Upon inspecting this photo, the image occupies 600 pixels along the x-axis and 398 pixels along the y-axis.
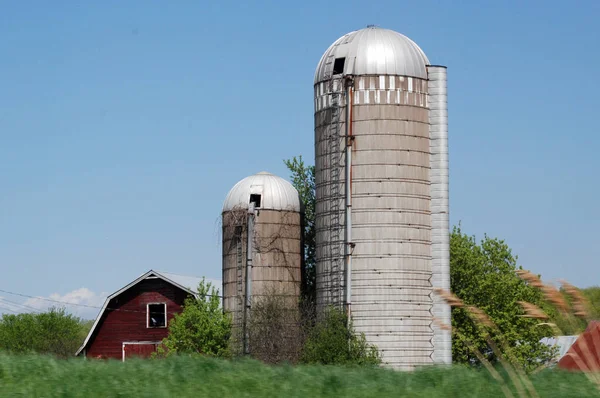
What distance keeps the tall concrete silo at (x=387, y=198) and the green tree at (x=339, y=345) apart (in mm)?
444

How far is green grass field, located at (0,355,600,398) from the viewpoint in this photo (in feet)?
36.8

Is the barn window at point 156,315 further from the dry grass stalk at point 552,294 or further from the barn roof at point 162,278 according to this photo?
the dry grass stalk at point 552,294

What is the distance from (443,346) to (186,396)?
96.2 feet

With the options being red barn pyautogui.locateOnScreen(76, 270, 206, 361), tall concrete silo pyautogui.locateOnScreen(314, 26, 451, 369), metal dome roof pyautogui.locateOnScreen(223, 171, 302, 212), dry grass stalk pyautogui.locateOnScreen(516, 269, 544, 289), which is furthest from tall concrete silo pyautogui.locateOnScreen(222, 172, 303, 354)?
dry grass stalk pyautogui.locateOnScreen(516, 269, 544, 289)

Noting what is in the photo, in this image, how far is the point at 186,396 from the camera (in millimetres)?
10984

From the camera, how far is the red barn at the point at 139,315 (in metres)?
49.2

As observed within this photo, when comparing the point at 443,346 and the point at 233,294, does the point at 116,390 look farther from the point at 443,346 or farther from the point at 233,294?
the point at 233,294

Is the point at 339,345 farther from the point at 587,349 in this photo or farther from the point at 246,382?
the point at 587,349

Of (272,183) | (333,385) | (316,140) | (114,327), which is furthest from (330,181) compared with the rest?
(333,385)

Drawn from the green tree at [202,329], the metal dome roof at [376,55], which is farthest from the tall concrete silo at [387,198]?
the green tree at [202,329]

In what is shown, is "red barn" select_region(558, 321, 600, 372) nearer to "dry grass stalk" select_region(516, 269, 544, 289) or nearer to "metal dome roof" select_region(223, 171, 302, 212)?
"dry grass stalk" select_region(516, 269, 544, 289)

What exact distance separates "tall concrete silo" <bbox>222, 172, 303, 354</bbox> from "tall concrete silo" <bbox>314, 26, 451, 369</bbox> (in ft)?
16.4

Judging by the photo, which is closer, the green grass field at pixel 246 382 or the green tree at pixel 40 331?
the green grass field at pixel 246 382

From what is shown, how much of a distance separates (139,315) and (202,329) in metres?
6.33
